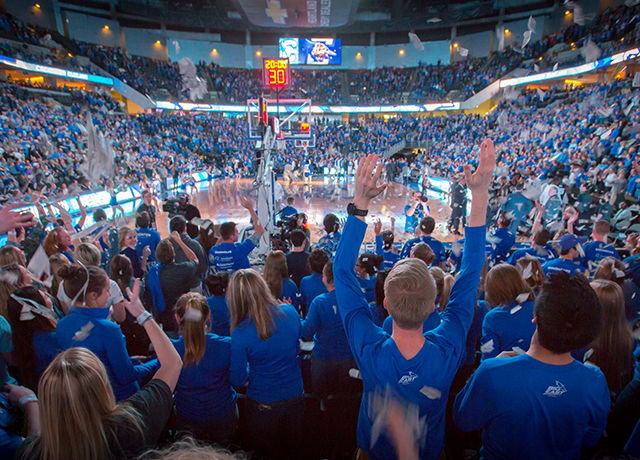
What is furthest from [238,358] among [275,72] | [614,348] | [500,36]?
[500,36]

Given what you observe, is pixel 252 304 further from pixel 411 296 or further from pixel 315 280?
pixel 315 280

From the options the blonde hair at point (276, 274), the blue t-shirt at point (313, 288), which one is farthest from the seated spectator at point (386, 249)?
the blonde hair at point (276, 274)

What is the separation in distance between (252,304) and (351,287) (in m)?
0.79

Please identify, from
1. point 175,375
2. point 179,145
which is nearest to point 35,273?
point 175,375

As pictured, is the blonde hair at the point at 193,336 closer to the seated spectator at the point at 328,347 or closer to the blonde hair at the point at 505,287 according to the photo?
the seated spectator at the point at 328,347

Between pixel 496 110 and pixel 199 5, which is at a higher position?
pixel 199 5

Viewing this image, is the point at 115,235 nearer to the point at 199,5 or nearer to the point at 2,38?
the point at 2,38

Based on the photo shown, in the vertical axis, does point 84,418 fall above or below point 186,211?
above

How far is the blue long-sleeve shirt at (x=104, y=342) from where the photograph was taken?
7.00ft

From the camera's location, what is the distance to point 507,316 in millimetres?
2396

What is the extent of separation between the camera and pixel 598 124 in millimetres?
14148

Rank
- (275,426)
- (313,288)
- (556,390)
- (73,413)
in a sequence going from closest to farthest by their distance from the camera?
(73,413) < (556,390) < (275,426) < (313,288)

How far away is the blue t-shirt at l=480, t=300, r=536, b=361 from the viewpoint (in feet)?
7.69

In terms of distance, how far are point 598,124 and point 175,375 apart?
708 inches
